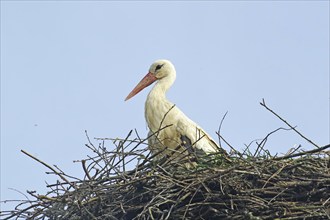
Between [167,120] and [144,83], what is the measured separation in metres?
0.88

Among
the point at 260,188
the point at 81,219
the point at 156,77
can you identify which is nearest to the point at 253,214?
the point at 260,188

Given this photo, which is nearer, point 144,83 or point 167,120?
point 167,120

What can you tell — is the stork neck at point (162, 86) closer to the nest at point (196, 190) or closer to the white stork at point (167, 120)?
the white stork at point (167, 120)

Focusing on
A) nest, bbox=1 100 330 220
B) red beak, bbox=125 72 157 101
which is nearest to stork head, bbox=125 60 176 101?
red beak, bbox=125 72 157 101

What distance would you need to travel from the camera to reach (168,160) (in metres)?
5.16

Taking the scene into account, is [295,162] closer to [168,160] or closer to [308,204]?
[308,204]

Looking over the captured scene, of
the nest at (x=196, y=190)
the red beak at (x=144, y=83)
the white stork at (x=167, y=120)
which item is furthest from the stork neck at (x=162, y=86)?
the nest at (x=196, y=190)

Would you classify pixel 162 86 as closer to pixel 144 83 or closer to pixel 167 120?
pixel 144 83

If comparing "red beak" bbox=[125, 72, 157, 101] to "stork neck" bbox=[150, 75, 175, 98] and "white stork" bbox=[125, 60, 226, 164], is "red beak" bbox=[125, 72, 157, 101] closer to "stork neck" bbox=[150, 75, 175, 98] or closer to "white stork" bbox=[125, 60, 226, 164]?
"white stork" bbox=[125, 60, 226, 164]

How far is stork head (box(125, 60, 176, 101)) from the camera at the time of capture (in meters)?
7.20

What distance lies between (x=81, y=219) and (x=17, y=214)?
1.34 feet

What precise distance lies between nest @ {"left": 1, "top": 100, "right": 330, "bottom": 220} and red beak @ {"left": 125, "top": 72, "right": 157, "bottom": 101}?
7.27 feet

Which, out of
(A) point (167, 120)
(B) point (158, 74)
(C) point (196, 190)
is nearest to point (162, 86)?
(B) point (158, 74)

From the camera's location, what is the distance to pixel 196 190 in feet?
16.0
